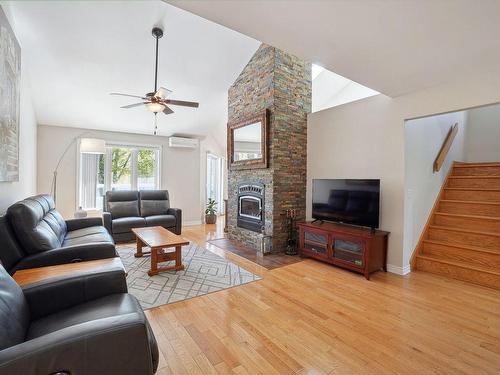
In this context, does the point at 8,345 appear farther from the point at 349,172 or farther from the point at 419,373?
the point at 349,172

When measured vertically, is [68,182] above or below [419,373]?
above

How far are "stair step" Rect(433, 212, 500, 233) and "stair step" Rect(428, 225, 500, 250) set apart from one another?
14 cm

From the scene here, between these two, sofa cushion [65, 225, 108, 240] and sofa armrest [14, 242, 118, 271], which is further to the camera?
sofa cushion [65, 225, 108, 240]

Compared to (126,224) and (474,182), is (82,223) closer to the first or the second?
(126,224)

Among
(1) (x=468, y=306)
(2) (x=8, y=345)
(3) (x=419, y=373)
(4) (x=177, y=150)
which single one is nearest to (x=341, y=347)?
(3) (x=419, y=373)

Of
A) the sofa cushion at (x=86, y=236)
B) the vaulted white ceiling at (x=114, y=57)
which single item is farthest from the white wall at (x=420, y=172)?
the sofa cushion at (x=86, y=236)

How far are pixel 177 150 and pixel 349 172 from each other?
4.48 meters

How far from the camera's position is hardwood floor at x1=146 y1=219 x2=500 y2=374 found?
1.75m

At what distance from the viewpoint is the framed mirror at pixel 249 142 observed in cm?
439

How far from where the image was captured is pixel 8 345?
1083 millimetres

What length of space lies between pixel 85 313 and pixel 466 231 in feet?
14.8

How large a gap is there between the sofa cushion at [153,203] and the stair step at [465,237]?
497 centimetres

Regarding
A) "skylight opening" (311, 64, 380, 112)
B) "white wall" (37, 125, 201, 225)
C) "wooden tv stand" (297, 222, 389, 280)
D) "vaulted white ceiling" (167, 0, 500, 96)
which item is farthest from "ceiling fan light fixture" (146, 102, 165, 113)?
"skylight opening" (311, 64, 380, 112)

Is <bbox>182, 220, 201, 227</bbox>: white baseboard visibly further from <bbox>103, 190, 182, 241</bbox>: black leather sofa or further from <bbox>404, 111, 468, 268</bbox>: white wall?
<bbox>404, 111, 468, 268</bbox>: white wall
